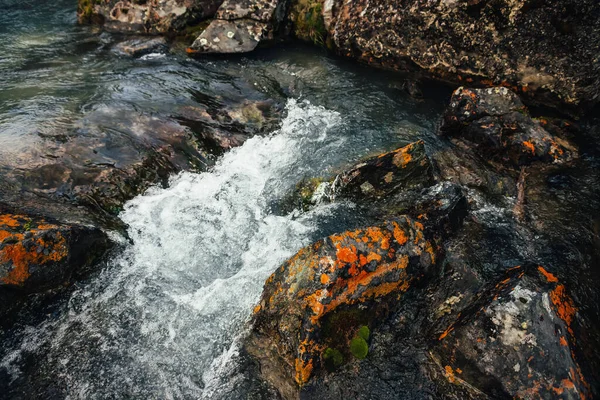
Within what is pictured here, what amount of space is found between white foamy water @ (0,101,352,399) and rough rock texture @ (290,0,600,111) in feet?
16.1

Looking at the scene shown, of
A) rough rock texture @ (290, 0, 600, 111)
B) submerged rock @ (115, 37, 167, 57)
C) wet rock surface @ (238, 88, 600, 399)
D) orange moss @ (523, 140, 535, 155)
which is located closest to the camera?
wet rock surface @ (238, 88, 600, 399)

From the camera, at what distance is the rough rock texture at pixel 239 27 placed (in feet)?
37.4

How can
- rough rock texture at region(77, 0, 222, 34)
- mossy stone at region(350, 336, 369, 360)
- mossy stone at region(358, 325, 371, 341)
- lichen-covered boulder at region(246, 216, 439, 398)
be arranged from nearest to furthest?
lichen-covered boulder at region(246, 216, 439, 398)
mossy stone at region(350, 336, 369, 360)
mossy stone at region(358, 325, 371, 341)
rough rock texture at region(77, 0, 222, 34)

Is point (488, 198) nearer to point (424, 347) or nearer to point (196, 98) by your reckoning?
point (424, 347)

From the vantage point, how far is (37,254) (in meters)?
4.85

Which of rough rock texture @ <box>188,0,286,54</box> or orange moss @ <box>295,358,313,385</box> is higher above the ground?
rough rock texture @ <box>188,0,286,54</box>

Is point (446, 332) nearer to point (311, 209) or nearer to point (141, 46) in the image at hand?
point (311, 209)

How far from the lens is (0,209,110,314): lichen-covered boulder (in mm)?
4674

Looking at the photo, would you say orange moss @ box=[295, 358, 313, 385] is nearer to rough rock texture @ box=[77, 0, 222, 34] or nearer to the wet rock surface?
the wet rock surface

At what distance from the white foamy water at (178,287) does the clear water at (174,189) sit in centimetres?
2

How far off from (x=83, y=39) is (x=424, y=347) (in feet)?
47.5

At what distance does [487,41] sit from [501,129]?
3118mm

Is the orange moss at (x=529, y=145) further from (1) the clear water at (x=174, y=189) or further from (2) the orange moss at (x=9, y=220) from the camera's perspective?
(2) the orange moss at (x=9, y=220)

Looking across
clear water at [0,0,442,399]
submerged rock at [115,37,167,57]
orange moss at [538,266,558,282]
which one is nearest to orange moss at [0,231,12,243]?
clear water at [0,0,442,399]
